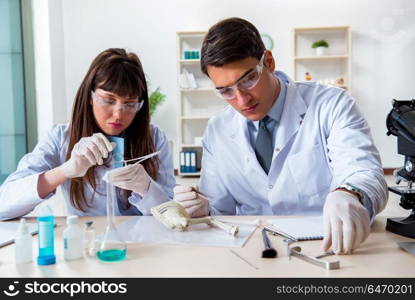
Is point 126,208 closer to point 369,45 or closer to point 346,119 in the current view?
point 346,119

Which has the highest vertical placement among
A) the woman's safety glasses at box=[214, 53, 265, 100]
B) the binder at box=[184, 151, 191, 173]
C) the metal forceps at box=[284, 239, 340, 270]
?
the woman's safety glasses at box=[214, 53, 265, 100]

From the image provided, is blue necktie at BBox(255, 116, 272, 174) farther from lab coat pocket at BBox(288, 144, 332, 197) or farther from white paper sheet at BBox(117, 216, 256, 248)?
white paper sheet at BBox(117, 216, 256, 248)

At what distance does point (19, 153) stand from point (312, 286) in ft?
15.9

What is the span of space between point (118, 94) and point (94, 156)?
31 cm

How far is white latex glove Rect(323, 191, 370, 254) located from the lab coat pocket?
532 millimetres

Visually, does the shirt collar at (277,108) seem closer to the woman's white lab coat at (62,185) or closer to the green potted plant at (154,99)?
the woman's white lab coat at (62,185)

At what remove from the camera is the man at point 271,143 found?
146 cm

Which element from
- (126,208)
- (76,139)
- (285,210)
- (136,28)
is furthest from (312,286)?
(136,28)

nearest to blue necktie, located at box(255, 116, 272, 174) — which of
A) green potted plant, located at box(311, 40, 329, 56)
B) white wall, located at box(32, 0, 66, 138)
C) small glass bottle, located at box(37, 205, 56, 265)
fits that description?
small glass bottle, located at box(37, 205, 56, 265)

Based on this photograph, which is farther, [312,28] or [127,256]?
[312,28]

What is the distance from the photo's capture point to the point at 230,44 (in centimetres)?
147

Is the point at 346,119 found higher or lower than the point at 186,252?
higher

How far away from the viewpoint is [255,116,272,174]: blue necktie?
1.73 meters

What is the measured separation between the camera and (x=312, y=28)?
590 cm
